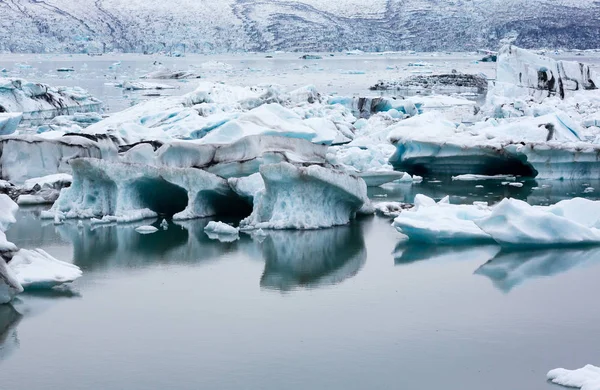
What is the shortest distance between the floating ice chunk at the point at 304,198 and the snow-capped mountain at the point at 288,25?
45256mm

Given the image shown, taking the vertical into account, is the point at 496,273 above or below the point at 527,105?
below

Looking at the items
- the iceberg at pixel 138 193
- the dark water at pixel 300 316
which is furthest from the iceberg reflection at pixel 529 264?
the iceberg at pixel 138 193

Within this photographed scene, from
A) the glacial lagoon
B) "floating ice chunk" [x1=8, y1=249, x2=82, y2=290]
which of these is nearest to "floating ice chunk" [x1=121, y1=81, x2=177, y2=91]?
the glacial lagoon

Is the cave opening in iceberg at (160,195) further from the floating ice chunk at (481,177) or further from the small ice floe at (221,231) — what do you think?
the floating ice chunk at (481,177)

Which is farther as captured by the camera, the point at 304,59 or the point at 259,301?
the point at 304,59

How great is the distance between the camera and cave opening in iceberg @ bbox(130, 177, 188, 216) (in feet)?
24.1

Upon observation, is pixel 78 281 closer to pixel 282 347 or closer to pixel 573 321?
pixel 282 347

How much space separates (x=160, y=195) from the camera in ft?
25.0

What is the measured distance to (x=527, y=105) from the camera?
1369cm

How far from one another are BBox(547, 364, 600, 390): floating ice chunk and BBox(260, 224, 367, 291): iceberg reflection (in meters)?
1.90

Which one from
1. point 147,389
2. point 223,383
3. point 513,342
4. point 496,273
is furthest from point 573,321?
point 147,389

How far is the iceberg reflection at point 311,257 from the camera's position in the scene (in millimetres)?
5526

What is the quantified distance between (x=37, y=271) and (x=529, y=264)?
118 inches

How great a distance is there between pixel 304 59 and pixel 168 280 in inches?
1565
